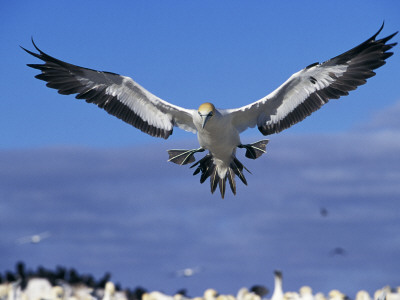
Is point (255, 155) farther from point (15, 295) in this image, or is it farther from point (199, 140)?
point (15, 295)

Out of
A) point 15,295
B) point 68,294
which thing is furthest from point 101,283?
point 15,295

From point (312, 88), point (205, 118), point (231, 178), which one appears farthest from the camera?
point (231, 178)

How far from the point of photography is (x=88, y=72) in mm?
14344

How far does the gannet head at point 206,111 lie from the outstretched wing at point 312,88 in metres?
0.66

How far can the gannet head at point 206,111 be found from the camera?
515 inches

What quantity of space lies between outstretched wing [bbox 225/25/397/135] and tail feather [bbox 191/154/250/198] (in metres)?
0.70

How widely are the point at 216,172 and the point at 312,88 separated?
86.7 inches

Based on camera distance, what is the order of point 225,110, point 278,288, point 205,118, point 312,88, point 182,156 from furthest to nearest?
point 278,288 < point 182,156 < point 312,88 < point 225,110 < point 205,118

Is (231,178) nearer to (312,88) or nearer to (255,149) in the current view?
(255,149)

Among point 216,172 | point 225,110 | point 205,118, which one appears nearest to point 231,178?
point 216,172

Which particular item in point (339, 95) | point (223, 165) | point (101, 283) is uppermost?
point (101, 283)

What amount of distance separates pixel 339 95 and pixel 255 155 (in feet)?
5.84

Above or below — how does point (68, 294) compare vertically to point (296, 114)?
above

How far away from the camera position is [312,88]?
1409 centimetres
